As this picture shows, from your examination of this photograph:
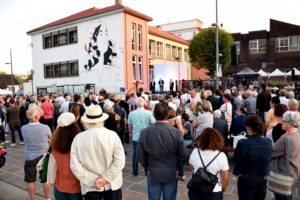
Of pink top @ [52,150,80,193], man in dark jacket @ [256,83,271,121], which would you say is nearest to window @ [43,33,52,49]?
man in dark jacket @ [256,83,271,121]

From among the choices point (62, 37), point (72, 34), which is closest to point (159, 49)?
point (72, 34)

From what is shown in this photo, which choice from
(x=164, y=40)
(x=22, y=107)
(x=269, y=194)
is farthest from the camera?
(x=164, y=40)

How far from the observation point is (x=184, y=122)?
21.5ft

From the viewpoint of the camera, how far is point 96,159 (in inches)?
115

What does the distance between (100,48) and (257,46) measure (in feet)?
88.1

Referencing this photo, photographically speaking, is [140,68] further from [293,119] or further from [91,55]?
[293,119]

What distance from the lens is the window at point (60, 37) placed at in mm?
27414

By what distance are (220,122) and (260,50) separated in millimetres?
38851

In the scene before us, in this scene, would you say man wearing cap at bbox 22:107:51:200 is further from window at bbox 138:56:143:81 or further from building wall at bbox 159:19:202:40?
building wall at bbox 159:19:202:40

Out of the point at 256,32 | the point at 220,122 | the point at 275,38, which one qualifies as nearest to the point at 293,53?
the point at 275,38

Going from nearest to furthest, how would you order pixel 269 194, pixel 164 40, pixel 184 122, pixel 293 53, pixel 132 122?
1. pixel 269 194
2. pixel 132 122
3. pixel 184 122
4. pixel 164 40
5. pixel 293 53

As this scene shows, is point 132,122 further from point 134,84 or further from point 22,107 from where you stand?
point 134,84

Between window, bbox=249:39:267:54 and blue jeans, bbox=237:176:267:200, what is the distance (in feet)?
136

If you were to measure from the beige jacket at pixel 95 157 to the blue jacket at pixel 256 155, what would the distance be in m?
1.54
